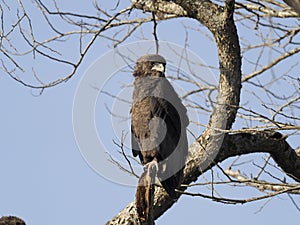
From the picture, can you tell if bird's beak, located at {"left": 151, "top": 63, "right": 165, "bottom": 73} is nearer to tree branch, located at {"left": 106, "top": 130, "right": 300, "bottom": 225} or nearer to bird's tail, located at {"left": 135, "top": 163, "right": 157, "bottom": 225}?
tree branch, located at {"left": 106, "top": 130, "right": 300, "bottom": 225}

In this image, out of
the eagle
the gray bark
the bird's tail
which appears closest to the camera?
the bird's tail

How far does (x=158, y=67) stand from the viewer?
448 centimetres

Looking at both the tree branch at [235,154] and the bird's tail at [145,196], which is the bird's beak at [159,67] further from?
the bird's tail at [145,196]

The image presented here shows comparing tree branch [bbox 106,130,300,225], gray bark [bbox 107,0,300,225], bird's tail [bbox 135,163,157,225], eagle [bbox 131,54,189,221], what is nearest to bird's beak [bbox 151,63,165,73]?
eagle [bbox 131,54,189,221]

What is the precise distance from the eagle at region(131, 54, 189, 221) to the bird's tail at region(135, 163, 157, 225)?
1.1 inches

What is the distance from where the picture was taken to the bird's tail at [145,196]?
393 cm

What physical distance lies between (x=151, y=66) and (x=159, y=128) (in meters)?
0.49

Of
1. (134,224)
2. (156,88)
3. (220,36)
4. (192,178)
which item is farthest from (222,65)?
(134,224)

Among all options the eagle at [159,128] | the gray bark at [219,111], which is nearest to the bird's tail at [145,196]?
the eagle at [159,128]

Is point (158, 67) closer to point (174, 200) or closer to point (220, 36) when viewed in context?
point (220, 36)

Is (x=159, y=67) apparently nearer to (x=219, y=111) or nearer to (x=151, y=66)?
(x=151, y=66)

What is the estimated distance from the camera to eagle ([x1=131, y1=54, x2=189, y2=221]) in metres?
4.20

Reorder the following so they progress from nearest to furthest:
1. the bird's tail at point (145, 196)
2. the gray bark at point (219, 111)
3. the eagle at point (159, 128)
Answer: the bird's tail at point (145, 196)
the eagle at point (159, 128)
the gray bark at point (219, 111)

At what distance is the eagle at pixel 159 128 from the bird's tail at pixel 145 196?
0.03 m
